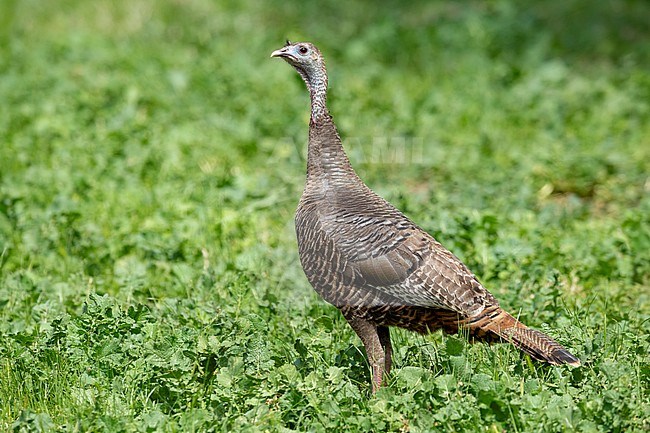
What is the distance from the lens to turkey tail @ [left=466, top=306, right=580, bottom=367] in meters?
4.36

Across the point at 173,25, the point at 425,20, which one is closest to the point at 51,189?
the point at 173,25

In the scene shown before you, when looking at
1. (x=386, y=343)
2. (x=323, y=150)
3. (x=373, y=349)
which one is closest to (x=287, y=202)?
(x=323, y=150)

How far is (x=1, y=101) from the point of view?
927cm

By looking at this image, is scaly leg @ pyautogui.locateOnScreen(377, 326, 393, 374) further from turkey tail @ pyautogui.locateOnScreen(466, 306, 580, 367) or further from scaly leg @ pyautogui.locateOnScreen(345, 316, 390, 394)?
turkey tail @ pyautogui.locateOnScreen(466, 306, 580, 367)

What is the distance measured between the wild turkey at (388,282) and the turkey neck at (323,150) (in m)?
0.20

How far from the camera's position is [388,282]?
178 inches

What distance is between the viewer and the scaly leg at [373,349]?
4586 mm

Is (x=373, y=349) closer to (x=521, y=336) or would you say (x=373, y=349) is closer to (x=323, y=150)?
(x=521, y=336)

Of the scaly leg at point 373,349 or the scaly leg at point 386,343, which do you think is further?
the scaly leg at point 386,343

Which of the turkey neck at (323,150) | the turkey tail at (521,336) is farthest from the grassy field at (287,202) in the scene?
the turkey neck at (323,150)

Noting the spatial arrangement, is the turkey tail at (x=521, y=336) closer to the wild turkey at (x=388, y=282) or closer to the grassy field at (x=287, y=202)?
the wild turkey at (x=388, y=282)

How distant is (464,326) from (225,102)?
5.39 meters

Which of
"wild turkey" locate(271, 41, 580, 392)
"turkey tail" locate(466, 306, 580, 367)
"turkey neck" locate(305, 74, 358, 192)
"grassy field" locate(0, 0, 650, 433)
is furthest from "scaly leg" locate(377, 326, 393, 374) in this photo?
"turkey neck" locate(305, 74, 358, 192)

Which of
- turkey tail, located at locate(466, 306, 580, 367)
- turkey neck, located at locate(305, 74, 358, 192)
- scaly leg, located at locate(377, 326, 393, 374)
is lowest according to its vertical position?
scaly leg, located at locate(377, 326, 393, 374)
